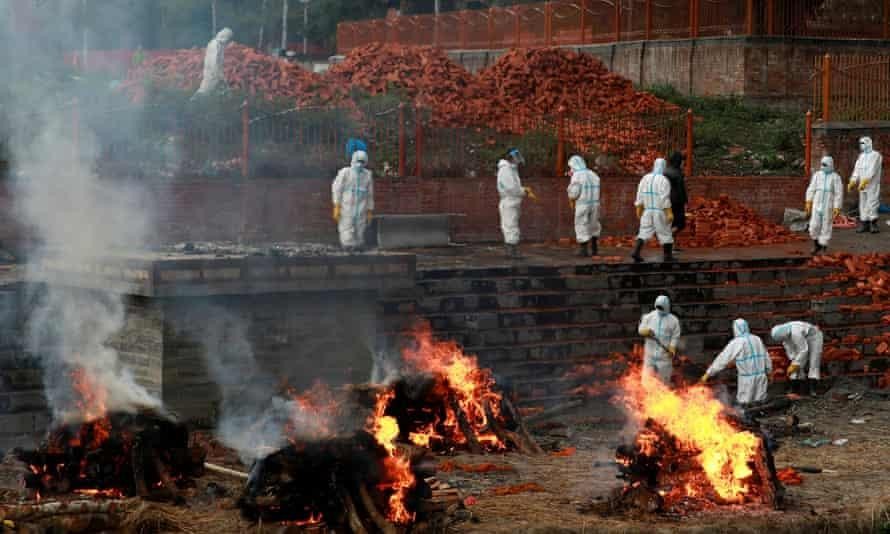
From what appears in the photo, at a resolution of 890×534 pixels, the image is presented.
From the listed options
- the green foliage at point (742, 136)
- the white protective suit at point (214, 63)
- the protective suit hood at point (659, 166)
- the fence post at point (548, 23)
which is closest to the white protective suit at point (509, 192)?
the protective suit hood at point (659, 166)

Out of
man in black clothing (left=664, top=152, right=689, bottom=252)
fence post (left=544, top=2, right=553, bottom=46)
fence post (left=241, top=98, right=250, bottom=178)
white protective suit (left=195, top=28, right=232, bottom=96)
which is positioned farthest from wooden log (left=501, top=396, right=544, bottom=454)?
fence post (left=544, top=2, right=553, bottom=46)

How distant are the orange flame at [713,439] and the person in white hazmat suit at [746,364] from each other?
3.24m

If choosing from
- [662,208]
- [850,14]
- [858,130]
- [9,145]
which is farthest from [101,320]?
[850,14]

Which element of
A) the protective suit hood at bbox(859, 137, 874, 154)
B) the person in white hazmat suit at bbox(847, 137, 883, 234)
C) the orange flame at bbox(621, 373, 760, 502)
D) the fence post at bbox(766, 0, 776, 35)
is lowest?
the orange flame at bbox(621, 373, 760, 502)

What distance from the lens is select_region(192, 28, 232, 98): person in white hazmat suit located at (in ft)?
82.6

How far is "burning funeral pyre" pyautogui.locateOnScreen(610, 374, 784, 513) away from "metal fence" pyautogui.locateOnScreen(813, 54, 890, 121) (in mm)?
15145

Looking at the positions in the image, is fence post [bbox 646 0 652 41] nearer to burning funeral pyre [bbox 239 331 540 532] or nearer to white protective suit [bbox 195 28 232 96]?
white protective suit [bbox 195 28 232 96]

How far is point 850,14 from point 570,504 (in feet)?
71.6

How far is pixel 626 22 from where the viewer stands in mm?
33625

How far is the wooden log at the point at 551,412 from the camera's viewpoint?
54.6ft

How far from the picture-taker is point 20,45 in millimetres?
14039

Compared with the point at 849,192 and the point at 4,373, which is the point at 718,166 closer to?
the point at 849,192

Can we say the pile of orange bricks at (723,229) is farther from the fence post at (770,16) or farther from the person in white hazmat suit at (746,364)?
the person in white hazmat suit at (746,364)

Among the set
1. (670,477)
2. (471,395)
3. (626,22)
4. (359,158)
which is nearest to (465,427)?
(471,395)
